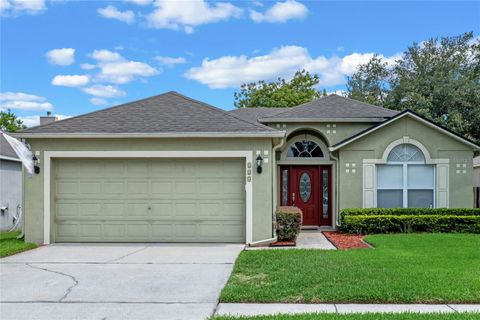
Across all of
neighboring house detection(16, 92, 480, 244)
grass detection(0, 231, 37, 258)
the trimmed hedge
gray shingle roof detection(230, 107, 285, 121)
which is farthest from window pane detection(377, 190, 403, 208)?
grass detection(0, 231, 37, 258)

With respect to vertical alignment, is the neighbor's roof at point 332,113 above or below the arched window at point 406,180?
above

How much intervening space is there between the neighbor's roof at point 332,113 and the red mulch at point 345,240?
4.04 m

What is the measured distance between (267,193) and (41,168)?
5990 mm

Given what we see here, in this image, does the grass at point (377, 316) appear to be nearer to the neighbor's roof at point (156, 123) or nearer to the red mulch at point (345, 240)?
the red mulch at point (345, 240)

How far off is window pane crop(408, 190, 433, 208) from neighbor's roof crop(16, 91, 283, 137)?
19.6 ft

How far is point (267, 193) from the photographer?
37.4 ft

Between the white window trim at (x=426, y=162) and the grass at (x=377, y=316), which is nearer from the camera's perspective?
the grass at (x=377, y=316)

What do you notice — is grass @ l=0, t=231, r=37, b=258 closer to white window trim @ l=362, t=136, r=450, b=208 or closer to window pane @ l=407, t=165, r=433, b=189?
white window trim @ l=362, t=136, r=450, b=208

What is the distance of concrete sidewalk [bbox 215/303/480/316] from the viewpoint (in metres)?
5.69

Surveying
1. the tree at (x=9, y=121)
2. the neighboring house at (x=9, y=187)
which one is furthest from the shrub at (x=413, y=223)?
the tree at (x=9, y=121)

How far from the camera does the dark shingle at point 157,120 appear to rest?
38.0ft

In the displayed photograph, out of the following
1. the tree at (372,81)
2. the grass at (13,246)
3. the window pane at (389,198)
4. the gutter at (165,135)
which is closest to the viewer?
the grass at (13,246)

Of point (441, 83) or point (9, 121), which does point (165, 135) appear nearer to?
point (441, 83)

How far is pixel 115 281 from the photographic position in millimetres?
7445
